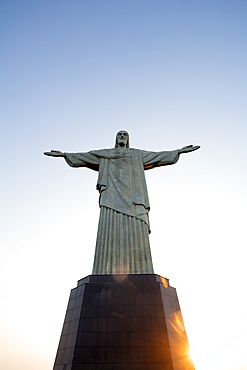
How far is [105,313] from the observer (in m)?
6.36

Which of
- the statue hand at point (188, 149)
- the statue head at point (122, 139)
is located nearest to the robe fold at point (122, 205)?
the statue hand at point (188, 149)

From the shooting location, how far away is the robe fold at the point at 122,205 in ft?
25.2

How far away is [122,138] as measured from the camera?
1051cm

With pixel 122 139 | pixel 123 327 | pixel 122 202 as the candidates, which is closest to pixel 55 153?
pixel 122 139

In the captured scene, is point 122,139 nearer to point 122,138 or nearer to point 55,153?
point 122,138

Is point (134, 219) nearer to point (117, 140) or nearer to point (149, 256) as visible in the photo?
point (149, 256)

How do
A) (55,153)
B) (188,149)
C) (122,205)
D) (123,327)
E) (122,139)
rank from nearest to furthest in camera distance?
(123,327) → (122,205) → (55,153) → (188,149) → (122,139)

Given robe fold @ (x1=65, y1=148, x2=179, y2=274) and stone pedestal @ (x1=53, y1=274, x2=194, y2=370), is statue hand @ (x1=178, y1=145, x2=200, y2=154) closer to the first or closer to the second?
robe fold @ (x1=65, y1=148, x2=179, y2=274)

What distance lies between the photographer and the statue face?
10398mm

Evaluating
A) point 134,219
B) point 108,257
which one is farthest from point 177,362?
point 134,219

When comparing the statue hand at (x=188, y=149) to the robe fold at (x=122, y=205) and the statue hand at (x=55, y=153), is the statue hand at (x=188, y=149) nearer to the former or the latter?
the robe fold at (x=122, y=205)

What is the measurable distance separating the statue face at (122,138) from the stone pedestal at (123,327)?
5.12 meters

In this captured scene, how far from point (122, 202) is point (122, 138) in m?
2.92

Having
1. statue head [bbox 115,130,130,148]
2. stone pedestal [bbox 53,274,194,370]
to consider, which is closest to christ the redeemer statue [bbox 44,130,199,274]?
statue head [bbox 115,130,130,148]
